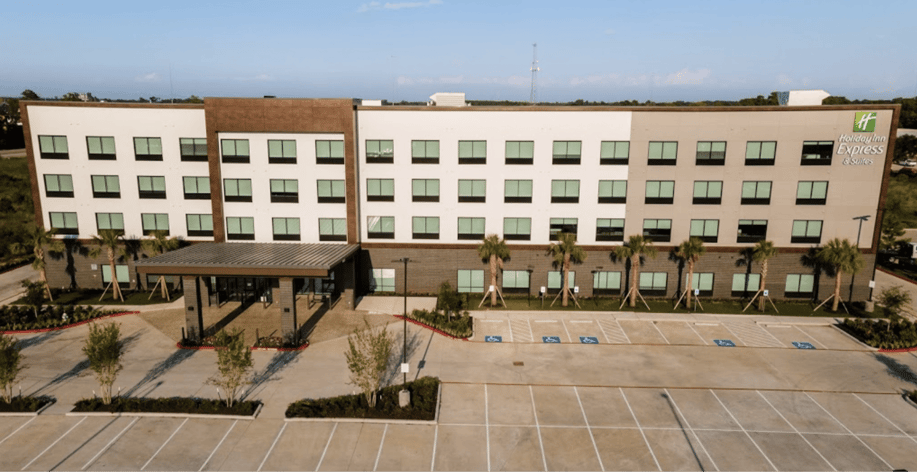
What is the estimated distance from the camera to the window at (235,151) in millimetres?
47706

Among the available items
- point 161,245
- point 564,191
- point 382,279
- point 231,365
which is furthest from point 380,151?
point 231,365

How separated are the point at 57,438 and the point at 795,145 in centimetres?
5773

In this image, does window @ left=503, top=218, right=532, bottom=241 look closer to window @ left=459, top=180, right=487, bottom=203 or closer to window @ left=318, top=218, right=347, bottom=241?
window @ left=459, top=180, right=487, bottom=203

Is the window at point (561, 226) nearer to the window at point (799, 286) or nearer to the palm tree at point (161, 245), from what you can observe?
the window at point (799, 286)

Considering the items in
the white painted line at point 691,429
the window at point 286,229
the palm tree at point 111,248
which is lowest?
the white painted line at point 691,429

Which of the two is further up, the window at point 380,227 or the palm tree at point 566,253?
the window at point 380,227

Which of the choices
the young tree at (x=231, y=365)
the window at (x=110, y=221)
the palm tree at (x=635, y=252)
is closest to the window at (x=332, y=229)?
the window at (x=110, y=221)

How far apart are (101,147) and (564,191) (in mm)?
43197

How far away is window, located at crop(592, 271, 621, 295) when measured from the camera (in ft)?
168

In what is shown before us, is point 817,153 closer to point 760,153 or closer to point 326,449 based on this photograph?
point 760,153

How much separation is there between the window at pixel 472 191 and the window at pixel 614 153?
1108 centimetres

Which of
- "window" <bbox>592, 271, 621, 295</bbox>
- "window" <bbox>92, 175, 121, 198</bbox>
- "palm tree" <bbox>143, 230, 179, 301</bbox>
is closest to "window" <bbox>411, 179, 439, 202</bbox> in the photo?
"window" <bbox>592, 271, 621, 295</bbox>

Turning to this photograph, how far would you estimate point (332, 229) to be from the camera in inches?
1951

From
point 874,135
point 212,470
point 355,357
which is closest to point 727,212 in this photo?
point 874,135
